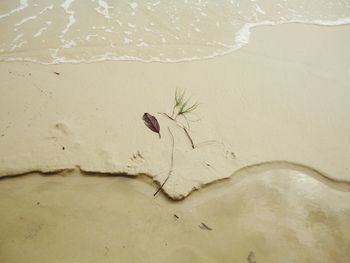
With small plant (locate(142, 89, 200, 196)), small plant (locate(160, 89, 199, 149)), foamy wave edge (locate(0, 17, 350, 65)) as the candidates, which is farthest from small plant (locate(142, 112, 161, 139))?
foamy wave edge (locate(0, 17, 350, 65))

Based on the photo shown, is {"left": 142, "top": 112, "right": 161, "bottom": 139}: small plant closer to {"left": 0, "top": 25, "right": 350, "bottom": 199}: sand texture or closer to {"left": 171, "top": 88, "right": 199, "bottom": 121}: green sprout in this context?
{"left": 0, "top": 25, "right": 350, "bottom": 199}: sand texture

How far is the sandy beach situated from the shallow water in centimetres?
28

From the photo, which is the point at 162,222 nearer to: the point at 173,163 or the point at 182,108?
the point at 173,163

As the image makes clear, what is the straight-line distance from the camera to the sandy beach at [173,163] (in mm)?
1938

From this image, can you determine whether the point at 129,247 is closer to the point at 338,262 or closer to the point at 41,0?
the point at 338,262

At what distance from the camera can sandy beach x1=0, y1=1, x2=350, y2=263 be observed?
6.36ft

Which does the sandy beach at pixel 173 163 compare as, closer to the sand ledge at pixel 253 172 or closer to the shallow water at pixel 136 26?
the sand ledge at pixel 253 172

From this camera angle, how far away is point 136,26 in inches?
162

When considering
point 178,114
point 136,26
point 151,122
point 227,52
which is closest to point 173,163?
point 151,122

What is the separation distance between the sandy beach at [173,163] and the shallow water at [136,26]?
0.91 ft

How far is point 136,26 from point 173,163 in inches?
95.7

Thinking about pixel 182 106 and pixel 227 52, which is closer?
pixel 182 106

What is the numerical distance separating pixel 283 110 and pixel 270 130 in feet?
1.19

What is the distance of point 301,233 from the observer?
82.7 inches
